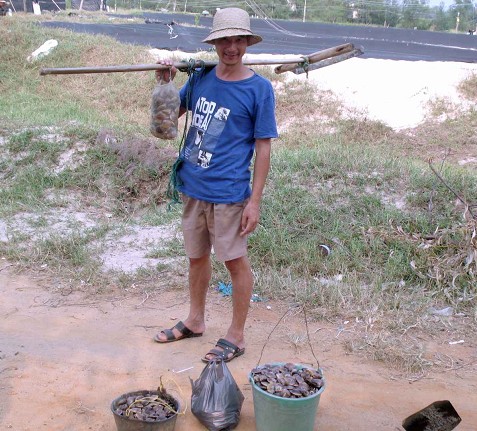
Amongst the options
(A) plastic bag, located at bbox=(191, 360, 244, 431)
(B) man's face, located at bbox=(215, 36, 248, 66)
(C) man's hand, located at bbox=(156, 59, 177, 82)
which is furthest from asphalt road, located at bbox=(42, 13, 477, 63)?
(A) plastic bag, located at bbox=(191, 360, 244, 431)

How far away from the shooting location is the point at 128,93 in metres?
11.7

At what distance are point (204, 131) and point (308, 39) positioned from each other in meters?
17.8

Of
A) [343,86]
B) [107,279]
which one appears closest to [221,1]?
[343,86]

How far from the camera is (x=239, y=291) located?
11.0 ft

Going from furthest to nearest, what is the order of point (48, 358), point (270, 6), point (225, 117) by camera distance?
point (270, 6) < point (48, 358) < point (225, 117)

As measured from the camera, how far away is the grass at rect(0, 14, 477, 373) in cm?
423

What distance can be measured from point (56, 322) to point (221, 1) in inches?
1097

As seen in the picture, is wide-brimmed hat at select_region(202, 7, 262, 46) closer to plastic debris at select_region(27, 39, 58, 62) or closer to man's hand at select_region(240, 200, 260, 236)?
man's hand at select_region(240, 200, 260, 236)

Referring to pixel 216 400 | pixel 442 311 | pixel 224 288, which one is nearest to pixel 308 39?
pixel 224 288

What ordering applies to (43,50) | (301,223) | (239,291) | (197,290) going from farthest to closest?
(43,50) → (301,223) → (197,290) → (239,291)

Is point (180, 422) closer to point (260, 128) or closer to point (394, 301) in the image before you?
point (260, 128)

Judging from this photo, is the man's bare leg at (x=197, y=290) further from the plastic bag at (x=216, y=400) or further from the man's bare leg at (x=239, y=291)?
the plastic bag at (x=216, y=400)

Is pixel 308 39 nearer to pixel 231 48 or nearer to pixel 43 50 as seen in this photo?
pixel 43 50

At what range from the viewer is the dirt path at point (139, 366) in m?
2.96
